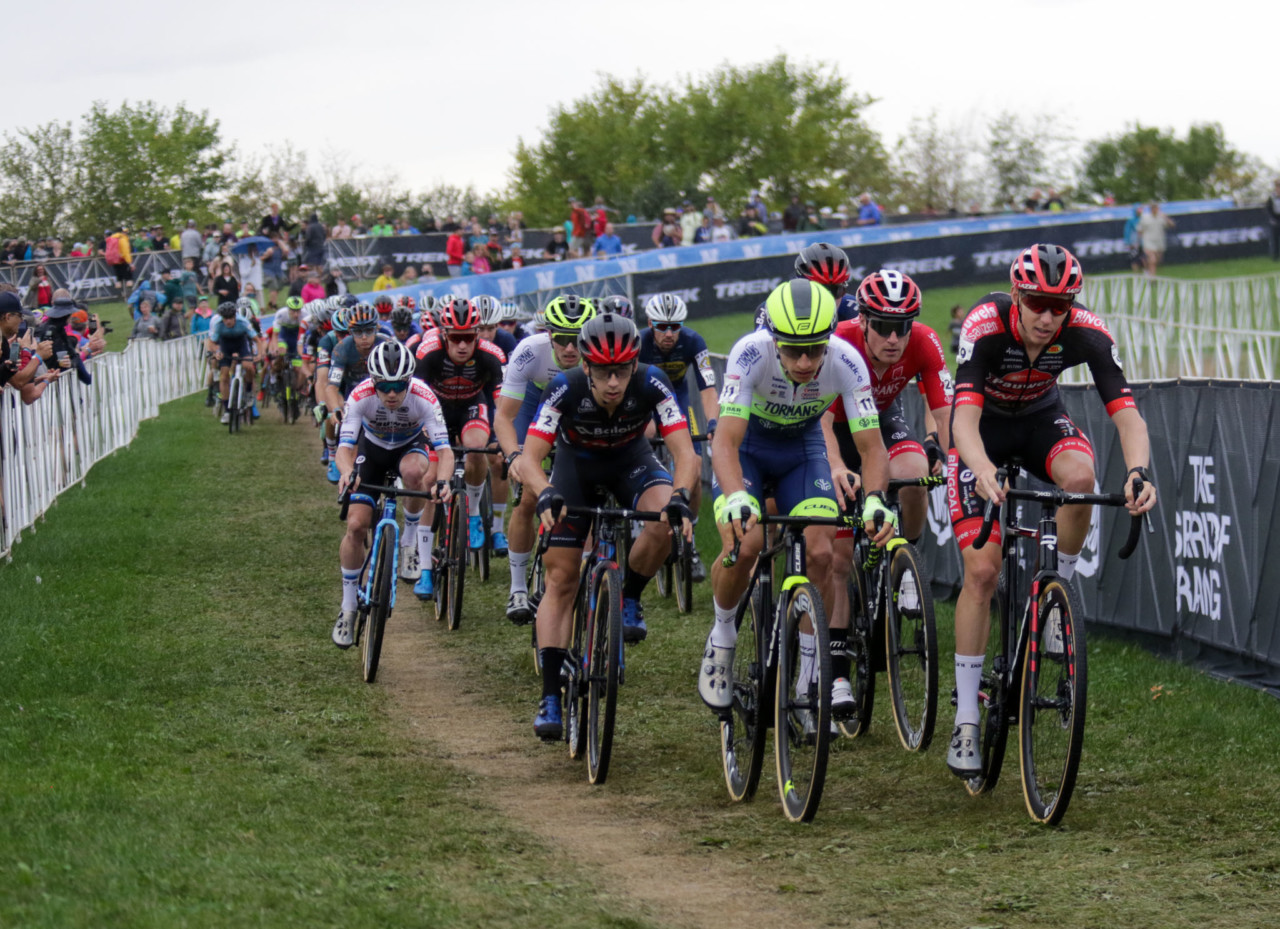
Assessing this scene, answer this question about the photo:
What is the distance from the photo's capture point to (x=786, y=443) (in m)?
7.70

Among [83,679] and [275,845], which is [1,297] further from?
[275,845]

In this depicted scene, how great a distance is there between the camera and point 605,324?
25.0ft

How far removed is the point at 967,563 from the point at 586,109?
82869 mm

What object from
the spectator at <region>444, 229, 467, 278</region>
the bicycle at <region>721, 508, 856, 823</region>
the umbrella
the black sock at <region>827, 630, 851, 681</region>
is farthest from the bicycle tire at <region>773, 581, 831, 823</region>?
the umbrella

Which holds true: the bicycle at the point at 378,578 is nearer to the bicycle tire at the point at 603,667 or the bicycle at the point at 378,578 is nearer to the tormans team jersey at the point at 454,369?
the bicycle tire at the point at 603,667

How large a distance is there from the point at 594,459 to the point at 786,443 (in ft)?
3.83

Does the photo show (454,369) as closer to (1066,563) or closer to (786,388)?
(786,388)

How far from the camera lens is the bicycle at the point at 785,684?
21.1ft

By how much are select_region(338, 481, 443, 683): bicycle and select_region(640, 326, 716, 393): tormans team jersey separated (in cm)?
236

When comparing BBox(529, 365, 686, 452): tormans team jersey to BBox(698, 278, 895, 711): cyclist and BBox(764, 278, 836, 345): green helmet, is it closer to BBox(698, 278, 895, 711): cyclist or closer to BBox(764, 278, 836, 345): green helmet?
BBox(698, 278, 895, 711): cyclist

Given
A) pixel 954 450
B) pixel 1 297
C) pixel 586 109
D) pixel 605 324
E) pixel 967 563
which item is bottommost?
pixel 967 563

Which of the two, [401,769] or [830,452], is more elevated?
[830,452]

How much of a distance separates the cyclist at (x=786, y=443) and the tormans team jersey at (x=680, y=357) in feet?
13.4

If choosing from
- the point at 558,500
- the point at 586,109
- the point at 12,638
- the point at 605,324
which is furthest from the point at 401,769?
the point at 586,109
